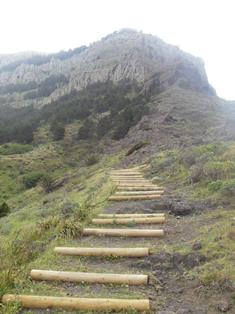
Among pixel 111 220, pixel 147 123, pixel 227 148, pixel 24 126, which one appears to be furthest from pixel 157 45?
→ pixel 111 220

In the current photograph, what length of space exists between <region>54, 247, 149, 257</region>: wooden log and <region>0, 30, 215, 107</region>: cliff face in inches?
2485

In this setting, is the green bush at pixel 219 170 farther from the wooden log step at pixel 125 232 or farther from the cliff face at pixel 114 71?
the cliff face at pixel 114 71

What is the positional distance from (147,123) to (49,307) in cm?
4203

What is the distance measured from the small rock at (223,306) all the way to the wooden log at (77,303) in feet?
3.08

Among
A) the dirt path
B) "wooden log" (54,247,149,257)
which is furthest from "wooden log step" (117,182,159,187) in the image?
"wooden log" (54,247,149,257)

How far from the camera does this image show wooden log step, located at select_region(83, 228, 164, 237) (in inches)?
366

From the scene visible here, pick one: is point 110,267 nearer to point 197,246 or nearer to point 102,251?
point 102,251

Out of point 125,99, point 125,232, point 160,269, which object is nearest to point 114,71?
point 125,99

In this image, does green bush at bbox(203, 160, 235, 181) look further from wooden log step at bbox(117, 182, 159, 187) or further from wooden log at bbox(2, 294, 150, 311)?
wooden log at bbox(2, 294, 150, 311)

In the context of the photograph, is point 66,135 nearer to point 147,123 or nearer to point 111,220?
point 147,123

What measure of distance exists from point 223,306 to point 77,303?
1.96m

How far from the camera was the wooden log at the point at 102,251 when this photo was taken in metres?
8.23

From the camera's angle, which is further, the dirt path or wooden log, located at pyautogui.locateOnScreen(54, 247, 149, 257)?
wooden log, located at pyautogui.locateOnScreen(54, 247, 149, 257)

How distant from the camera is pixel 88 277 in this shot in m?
7.29
